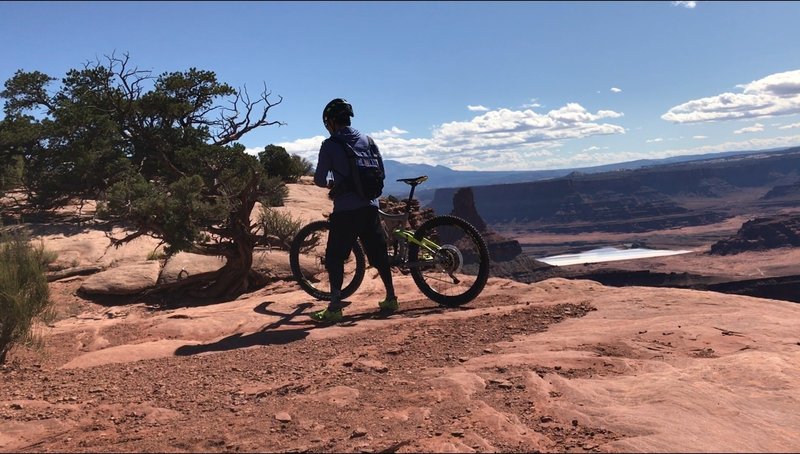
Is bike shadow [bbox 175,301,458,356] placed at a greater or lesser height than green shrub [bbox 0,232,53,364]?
lesser

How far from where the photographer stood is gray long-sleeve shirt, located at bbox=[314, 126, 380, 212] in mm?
5777

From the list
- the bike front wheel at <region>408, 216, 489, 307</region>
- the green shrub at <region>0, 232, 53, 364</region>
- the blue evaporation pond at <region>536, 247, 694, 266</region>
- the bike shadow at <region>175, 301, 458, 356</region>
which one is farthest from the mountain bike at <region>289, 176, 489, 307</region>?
the blue evaporation pond at <region>536, 247, 694, 266</region>

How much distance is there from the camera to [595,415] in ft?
9.88

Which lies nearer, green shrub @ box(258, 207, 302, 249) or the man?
the man

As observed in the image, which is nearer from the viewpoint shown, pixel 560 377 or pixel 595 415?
pixel 595 415

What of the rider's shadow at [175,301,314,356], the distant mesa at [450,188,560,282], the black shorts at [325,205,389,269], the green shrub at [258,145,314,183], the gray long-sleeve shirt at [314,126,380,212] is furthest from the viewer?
the distant mesa at [450,188,560,282]

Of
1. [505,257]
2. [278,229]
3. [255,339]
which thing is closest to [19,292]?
[255,339]

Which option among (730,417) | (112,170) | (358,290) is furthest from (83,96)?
(730,417)

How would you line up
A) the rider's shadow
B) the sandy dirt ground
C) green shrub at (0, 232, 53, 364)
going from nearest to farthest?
the sandy dirt ground < green shrub at (0, 232, 53, 364) < the rider's shadow

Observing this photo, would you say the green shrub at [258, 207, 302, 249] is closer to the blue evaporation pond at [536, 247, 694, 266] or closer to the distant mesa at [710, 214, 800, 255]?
the blue evaporation pond at [536, 247, 694, 266]

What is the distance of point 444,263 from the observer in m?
6.52

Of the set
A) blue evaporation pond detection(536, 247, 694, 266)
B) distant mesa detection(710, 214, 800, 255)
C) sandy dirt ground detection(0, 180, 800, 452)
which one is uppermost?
sandy dirt ground detection(0, 180, 800, 452)

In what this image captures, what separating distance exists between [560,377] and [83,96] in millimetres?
20828

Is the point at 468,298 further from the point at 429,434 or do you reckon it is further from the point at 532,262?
the point at 532,262
